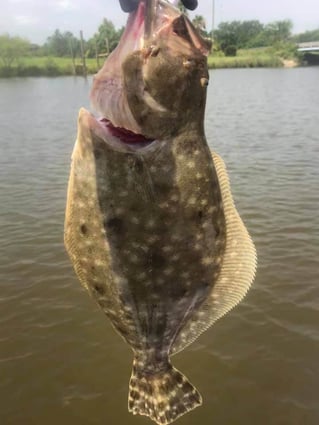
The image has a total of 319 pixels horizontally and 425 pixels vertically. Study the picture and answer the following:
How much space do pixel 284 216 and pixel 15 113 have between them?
23.0 m

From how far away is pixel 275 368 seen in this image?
612cm

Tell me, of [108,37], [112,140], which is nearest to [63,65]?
[108,37]

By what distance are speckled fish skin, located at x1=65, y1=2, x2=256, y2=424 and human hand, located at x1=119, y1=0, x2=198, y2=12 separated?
4 centimetres

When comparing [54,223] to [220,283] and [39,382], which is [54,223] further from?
[220,283]

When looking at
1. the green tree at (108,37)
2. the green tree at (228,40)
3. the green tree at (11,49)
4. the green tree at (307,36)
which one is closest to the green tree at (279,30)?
the green tree at (228,40)

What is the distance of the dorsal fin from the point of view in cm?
282

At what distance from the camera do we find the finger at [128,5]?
6.88 ft

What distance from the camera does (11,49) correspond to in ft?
287

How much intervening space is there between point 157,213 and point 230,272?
67 cm

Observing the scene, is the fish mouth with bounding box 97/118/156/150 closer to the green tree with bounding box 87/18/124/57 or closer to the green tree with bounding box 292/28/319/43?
the green tree with bounding box 87/18/124/57

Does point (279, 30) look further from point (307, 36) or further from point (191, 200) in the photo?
point (191, 200)

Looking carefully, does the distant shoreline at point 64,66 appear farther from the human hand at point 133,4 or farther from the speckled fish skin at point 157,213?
the human hand at point 133,4

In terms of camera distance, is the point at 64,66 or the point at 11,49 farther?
the point at 11,49

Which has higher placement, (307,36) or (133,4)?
(307,36)
